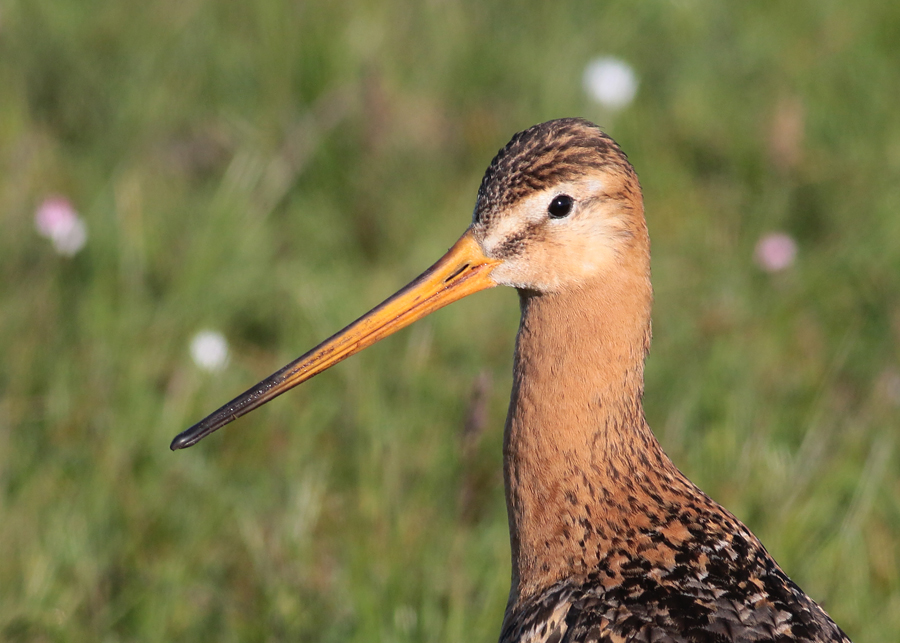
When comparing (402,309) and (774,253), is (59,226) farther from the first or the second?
(774,253)

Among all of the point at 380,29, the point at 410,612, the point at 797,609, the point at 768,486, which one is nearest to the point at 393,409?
the point at 410,612

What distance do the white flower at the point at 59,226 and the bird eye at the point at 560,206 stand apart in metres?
2.32

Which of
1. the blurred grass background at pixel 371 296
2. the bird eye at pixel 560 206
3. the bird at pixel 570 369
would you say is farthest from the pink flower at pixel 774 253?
the bird eye at pixel 560 206

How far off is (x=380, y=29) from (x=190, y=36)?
3.20 ft

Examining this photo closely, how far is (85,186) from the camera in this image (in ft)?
17.7

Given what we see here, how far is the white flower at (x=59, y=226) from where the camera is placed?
4566 mm

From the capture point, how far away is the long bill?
3.06 m

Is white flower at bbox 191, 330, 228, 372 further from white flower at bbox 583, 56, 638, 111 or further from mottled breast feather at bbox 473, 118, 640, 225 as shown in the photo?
white flower at bbox 583, 56, 638, 111

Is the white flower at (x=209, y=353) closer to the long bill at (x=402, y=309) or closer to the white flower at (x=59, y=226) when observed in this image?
the white flower at (x=59, y=226)

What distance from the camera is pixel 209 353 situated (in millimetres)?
4438

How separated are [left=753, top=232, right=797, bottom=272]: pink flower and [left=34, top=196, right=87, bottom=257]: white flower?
2710 mm

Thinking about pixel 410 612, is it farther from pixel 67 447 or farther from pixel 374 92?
pixel 374 92

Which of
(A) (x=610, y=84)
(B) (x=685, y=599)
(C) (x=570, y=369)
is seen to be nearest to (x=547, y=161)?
(C) (x=570, y=369)

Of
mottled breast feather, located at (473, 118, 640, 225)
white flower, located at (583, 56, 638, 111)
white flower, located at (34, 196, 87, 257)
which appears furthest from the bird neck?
white flower, located at (583, 56, 638, 111)
